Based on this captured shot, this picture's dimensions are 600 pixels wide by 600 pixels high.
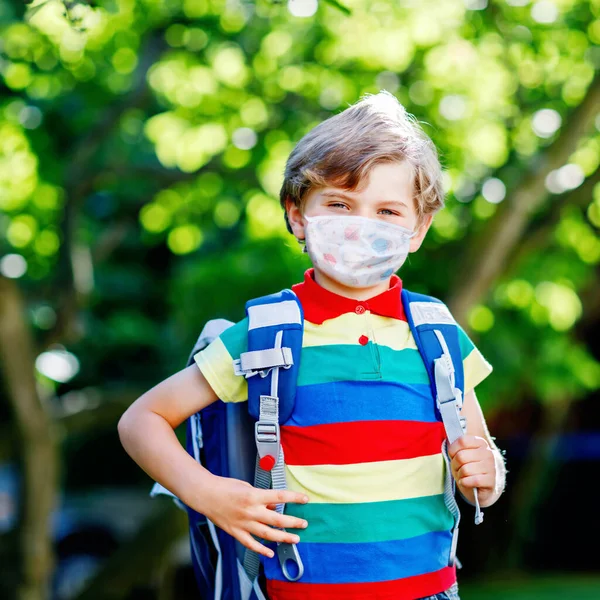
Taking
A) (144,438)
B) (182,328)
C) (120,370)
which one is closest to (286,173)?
(144,438)

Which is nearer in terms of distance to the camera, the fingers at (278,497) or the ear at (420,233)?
the fingers at (278,497)

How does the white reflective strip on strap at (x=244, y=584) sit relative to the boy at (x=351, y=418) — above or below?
below

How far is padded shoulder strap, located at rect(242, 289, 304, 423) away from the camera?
180 centimetres

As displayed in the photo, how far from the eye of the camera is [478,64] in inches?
263

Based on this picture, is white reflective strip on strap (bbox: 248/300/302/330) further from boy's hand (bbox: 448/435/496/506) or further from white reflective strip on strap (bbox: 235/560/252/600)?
white reflective strip on strap (bbox: 235/560/252/600)

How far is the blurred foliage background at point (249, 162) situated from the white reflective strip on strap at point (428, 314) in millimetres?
3813

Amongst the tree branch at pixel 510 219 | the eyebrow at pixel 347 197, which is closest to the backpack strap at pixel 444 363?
the eyebrow at pixel 347 197

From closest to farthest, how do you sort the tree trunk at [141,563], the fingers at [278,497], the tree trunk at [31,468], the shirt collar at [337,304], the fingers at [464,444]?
the fingers at [278,497] < the fingers at [464,444] < the shirt collar at [337,304] < the tree trunk at [31,468] < the tree trunk at [141,563]

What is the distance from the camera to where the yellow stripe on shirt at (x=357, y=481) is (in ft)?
5.91

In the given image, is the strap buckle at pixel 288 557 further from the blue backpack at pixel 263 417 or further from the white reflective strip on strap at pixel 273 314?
the white reflective strip on strap at pixel 273 314

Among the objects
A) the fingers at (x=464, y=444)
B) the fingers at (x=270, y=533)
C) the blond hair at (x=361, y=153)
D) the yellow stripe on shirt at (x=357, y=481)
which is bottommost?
the fingers at (x=270, y=533)

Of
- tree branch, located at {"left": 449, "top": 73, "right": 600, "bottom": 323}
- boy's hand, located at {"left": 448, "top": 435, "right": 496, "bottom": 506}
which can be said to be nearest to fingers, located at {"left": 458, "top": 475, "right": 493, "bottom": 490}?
boy's hand, located at {"left": 448, "top": 435, "right": 496, "bottom": 506}

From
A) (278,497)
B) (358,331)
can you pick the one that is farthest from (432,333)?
(278,497)

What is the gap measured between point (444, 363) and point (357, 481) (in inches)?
12.2
